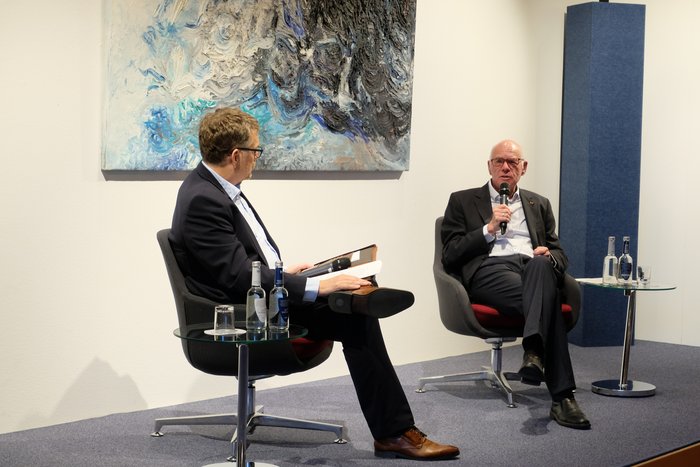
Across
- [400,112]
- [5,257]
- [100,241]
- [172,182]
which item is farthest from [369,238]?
[5,257]

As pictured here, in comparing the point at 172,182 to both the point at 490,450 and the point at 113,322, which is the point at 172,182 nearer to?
the point at 113,322

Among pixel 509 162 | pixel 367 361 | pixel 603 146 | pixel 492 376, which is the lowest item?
pixel 492 376

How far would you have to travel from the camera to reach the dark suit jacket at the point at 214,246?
3.74 meters

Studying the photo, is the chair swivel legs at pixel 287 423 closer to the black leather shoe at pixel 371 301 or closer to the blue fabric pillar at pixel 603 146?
the black leather shoe at pixel 371 301

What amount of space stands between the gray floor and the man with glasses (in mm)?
258

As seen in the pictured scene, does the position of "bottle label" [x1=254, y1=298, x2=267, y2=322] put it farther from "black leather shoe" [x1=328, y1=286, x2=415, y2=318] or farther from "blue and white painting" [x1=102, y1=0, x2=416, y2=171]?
"blue and white painting" [x1=102, y1=0, x2=416, y2=171]

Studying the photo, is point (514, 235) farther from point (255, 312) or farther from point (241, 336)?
point (241, 336)

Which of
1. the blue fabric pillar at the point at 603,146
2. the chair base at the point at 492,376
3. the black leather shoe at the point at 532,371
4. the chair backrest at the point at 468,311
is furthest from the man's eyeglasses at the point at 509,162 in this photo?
the blue fabric pillar at the point at 603,146

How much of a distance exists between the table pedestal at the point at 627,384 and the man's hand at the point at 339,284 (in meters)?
2.05

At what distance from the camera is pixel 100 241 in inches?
182

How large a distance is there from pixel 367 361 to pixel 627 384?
7.04 ft

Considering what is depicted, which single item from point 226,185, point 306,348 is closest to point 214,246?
point 226,185

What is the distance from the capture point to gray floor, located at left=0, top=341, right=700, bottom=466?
4039mm

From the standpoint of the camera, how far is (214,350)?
12.6 ft
